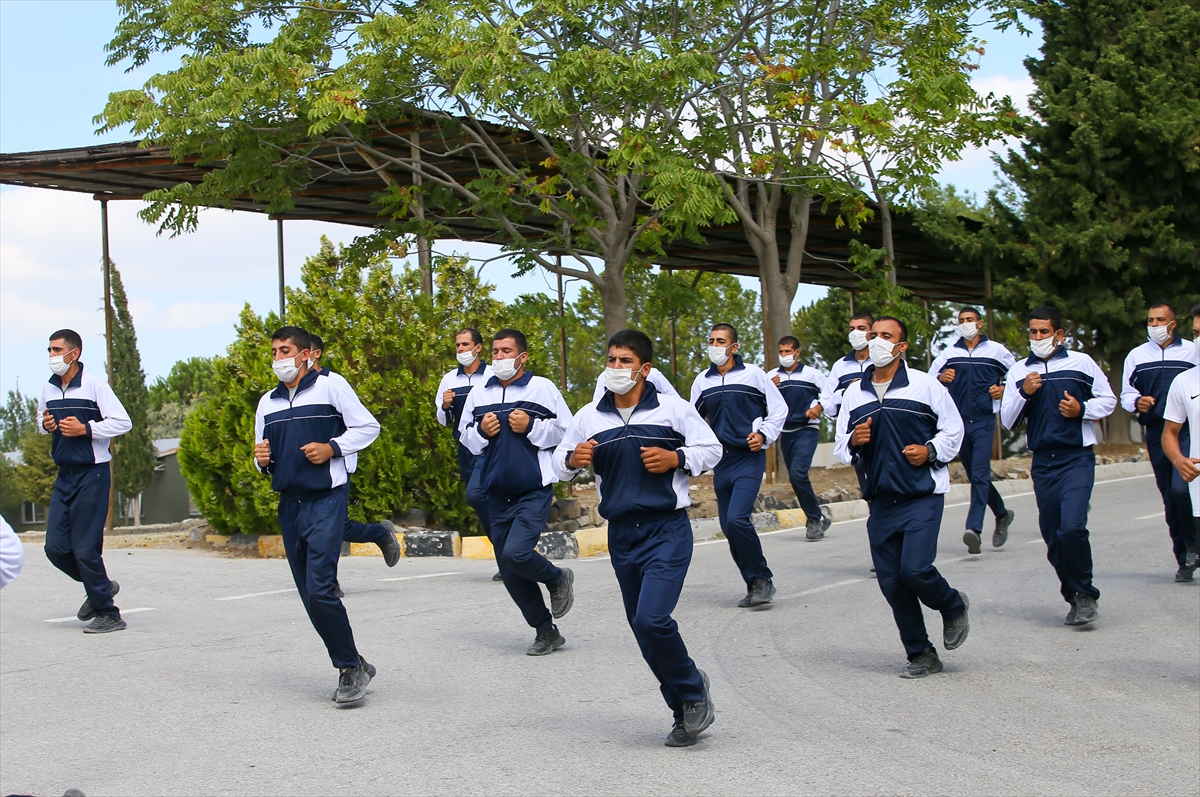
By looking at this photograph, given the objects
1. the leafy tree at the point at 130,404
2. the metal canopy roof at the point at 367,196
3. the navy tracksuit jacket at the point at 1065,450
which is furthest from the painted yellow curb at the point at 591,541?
the leafy tree at the point at 130,404

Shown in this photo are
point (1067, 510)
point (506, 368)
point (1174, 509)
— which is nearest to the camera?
point (506, 368)

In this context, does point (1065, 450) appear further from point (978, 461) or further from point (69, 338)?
point (69, 338)

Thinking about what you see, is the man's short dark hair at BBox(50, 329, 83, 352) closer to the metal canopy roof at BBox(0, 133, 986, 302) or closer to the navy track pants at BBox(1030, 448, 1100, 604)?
the navy track pants at BBox(1030, 448, 1100, 604)

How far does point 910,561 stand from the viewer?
7.38 metres

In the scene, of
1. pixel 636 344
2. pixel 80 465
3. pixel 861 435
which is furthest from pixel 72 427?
pixel 861 435

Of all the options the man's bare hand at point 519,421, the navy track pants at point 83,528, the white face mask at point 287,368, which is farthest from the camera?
the navy track pants at point 83,528

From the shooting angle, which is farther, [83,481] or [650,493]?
[83,481]

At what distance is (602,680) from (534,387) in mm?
2077

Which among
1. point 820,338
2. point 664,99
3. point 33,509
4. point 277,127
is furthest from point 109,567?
point 33,509

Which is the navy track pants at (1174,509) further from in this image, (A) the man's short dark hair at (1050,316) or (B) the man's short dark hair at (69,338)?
(B) the man's short dark hair at (69,338)

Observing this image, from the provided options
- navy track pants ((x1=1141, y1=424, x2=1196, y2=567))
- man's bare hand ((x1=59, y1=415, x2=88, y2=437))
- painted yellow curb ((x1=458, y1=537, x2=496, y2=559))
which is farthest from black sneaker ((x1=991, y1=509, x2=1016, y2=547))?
man's bare hand ((x1=59, y1=415, x2=88, y2=437))

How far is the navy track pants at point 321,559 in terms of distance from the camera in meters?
7.00

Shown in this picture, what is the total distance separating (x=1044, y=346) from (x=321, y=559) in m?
5.27

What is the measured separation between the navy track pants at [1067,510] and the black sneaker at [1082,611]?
0.03 m
